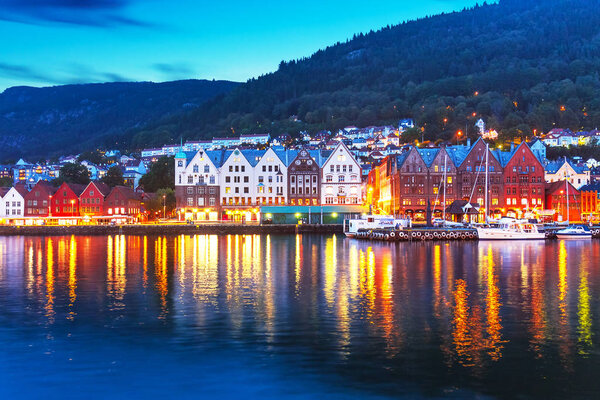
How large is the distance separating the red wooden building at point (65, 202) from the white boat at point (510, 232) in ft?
253

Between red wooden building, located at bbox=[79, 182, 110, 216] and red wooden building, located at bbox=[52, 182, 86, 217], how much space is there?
1535mm

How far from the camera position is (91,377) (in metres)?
18.4

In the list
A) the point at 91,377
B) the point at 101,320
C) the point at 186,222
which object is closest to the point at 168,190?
the point at 186,222

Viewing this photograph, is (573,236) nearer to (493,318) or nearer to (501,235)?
(501,235)

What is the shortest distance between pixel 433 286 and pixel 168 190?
98268mm

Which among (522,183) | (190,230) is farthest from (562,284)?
(522,183)

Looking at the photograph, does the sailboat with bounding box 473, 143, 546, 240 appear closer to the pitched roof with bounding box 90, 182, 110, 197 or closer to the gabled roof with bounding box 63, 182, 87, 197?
the pitched roof with bounding box 90, 182, 110, 197

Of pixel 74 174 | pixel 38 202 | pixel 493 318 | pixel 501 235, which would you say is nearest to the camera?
pixel 493 318

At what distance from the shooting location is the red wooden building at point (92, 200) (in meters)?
114

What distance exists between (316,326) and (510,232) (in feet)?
197

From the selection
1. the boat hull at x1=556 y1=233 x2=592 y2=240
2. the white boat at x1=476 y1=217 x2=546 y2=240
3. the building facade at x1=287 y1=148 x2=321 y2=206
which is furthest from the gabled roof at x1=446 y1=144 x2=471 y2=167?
the boat hull at x1=556 y1=233 x2=592 y2=240

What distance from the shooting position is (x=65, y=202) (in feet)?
379

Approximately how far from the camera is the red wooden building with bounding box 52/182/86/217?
115188mm

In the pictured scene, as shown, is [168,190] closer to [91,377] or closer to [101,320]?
[101,320]
